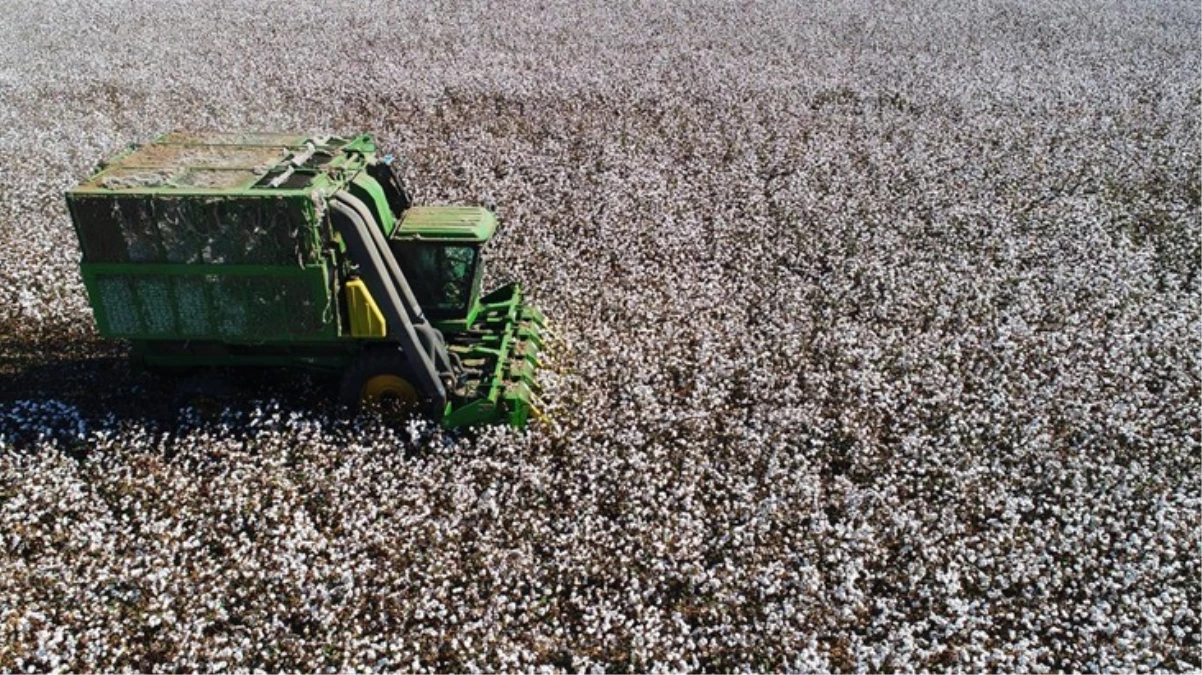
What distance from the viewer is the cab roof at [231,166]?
27.7ft

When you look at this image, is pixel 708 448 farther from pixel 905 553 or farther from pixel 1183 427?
pixel 1183 427

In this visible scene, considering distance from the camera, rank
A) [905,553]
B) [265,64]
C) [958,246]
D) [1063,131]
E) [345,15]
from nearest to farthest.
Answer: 1. [905,553]
2. [958,246]
3. [1063,131]
4. [265,64]
5. [345,15]

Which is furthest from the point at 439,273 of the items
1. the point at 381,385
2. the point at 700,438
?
the point at 700,438

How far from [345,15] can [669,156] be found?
52.5ft

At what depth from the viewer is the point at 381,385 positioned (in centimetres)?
909

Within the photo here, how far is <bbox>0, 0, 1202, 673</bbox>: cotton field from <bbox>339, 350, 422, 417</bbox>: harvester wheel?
26 cm

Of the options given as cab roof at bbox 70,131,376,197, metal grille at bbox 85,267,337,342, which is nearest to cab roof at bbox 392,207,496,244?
cab roof at bbox 70,131,376,197

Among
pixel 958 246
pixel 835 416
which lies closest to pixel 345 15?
pixel 958 246

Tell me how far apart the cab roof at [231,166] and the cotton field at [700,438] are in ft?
7.47

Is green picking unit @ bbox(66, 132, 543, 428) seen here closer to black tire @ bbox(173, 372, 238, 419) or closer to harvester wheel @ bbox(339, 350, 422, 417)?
harvester wheel @ bbox(339, 350, 422, 417)

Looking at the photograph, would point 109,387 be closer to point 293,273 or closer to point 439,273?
point 293,273

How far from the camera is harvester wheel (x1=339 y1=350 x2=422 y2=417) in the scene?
29.6 ft

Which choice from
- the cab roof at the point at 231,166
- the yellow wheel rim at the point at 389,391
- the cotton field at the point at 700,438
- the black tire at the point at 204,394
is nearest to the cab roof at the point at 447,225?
the cab roof at the point at 231,166

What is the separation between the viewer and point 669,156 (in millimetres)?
17188
